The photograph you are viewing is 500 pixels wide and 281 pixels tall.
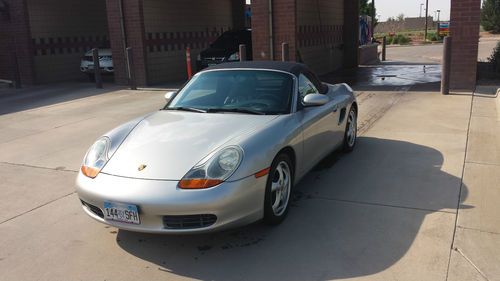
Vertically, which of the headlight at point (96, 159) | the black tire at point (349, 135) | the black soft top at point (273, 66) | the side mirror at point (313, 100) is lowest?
the black tire at point (349, 135)

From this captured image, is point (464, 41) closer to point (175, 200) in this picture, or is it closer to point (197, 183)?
point (197, 183)

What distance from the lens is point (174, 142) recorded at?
13.3 feet

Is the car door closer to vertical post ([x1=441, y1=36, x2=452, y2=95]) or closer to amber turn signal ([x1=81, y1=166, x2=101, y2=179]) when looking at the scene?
amber turn signal ([x1=81, y1=166, x2=101, y2=179])

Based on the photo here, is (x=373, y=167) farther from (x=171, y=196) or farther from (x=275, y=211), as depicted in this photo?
(x=171, y=196)

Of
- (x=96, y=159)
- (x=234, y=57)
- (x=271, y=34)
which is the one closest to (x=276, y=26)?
(x=271, y=34)

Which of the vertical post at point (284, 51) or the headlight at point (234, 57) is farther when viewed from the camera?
the headlight at point (234, 57)

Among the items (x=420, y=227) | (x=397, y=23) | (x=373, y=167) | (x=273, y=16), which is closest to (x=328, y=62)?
(x=273, y=16)

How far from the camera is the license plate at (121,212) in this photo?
3562mm

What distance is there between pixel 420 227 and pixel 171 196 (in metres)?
2.12

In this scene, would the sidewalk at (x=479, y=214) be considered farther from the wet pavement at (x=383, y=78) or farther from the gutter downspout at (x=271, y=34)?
the gutter downspout at (x=271, y=34)

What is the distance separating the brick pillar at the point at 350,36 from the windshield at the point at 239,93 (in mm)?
14975

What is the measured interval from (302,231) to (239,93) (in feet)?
5.25

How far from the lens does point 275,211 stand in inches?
165

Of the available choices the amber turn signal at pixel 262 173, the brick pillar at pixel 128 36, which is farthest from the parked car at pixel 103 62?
the amber turn signal at pixel 262 173
